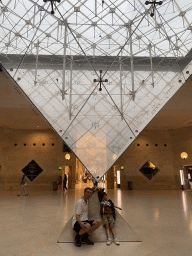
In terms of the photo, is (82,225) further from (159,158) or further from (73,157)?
(159,158)

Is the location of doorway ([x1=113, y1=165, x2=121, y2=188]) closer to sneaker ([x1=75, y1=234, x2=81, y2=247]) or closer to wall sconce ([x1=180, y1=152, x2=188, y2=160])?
wall sconce ([x1=180, y1=152, x2=188, y2=160])

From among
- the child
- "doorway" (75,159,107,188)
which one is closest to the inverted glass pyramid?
the child

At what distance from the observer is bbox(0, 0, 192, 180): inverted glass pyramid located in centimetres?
473

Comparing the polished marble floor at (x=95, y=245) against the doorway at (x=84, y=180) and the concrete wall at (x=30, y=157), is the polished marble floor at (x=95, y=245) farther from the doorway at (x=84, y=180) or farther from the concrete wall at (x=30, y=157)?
the doorway at (x=84, y=180)

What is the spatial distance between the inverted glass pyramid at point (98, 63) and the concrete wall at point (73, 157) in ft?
41.1

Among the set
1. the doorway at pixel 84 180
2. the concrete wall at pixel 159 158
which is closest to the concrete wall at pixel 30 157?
the doorway at pixel 84 180

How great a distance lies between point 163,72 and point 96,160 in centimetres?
Answer: 379

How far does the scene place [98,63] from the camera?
5805 mm

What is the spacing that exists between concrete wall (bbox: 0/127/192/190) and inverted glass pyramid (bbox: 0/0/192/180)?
12.5 m

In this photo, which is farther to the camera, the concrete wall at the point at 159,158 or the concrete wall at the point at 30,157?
the concrete wall at the point at 159,158

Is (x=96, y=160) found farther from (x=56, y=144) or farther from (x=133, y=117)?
(x=56, y=144)

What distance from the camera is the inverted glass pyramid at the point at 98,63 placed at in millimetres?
4730

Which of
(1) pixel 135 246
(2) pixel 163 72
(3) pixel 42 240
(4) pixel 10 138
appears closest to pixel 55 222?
(3) pixel 42 240

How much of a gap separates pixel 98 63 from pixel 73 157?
1326cm
